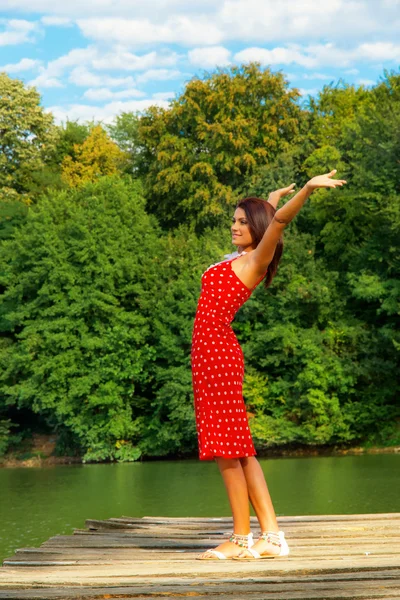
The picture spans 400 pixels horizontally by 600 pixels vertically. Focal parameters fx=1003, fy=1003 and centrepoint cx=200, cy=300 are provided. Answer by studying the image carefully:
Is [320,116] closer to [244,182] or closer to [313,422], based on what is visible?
[244,182]

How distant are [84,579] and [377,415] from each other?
25.6 meters

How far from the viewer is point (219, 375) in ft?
17.7

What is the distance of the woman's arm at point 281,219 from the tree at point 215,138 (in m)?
29.6

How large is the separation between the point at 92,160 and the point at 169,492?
25965 millimetres

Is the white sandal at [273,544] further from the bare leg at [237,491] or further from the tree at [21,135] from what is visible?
the tree at [21,135]

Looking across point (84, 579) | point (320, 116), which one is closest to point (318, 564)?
point (84, 579)

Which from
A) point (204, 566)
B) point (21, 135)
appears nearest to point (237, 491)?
point (204, 566)

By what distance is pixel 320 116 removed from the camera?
36.7 metres

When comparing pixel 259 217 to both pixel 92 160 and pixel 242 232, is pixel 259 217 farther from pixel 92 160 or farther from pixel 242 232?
pixel 92 160

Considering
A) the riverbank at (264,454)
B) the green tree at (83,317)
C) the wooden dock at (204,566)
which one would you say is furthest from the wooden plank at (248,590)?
the green tree at (83,317)

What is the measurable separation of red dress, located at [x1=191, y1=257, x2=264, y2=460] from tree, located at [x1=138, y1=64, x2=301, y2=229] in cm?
2951

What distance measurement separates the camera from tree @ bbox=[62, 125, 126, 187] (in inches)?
1631

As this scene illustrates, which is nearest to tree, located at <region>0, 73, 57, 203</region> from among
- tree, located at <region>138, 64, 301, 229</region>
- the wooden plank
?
tree, located at <region>138, 64, 301, 229</region>

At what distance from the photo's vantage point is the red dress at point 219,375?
5.39m
